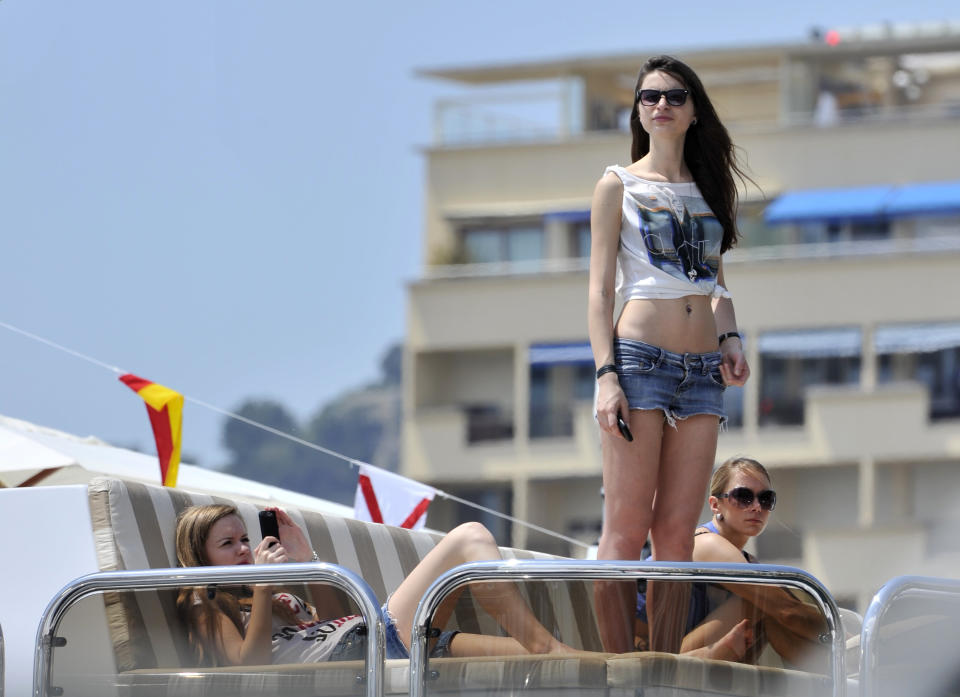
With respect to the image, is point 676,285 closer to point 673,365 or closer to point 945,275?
point 673,365

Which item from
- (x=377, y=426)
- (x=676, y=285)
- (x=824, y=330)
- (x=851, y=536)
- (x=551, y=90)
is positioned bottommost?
(x=377, y=426)

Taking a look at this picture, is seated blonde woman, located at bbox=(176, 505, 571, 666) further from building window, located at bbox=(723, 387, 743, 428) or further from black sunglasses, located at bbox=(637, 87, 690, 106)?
building window, located at bbox=(723, 387, 743, 428)

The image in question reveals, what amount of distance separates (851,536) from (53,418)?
115ft

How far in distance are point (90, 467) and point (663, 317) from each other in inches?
128

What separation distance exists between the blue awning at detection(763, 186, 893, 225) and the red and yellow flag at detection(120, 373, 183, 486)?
37.9 metres

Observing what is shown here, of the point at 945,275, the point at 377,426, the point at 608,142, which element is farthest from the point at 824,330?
the point at 377,426

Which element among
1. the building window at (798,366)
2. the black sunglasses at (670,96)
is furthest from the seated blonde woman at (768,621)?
the building window at (798,366)

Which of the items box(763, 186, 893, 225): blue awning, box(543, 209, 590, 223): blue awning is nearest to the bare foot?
box(763, 186, 893, 225): blue awning

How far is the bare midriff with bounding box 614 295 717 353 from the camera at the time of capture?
4.55 metres

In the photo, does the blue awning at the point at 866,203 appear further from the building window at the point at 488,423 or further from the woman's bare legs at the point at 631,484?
the woman's bare legs at the point at 631,484

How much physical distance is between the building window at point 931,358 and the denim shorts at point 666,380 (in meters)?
40.0

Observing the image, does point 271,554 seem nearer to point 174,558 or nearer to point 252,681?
point 174,558

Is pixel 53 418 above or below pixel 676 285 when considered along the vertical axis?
below

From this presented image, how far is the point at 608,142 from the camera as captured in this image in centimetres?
4559
